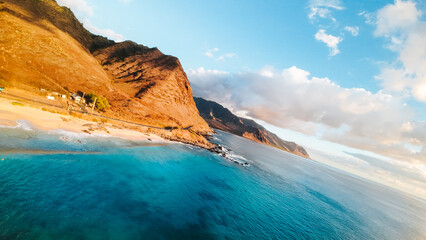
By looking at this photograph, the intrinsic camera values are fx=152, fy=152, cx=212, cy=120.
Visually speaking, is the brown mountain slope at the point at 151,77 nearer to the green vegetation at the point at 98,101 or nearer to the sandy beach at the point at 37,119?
the green vegetation at the point at 98,101

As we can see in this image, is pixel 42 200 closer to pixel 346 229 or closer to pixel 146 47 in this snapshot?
pixel 346 229

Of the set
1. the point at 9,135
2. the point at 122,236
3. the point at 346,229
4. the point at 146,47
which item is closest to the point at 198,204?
the point at 122,236

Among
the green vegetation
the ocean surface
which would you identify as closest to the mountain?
the green vegetation

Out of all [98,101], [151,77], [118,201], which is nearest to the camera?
[118,201]

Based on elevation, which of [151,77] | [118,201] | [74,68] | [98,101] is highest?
[151,77]

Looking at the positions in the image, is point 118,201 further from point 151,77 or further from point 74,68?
point 151,77

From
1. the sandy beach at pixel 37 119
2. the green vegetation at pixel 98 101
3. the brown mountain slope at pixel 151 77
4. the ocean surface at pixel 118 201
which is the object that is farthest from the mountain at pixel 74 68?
the ocean surface at pixel 118 201

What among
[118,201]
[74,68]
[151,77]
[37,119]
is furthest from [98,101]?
[151,77]

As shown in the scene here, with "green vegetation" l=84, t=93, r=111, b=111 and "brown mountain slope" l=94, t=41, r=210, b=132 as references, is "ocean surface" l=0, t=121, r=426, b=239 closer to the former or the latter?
"green vegetation" l=84, t=93, r=111, b=111
